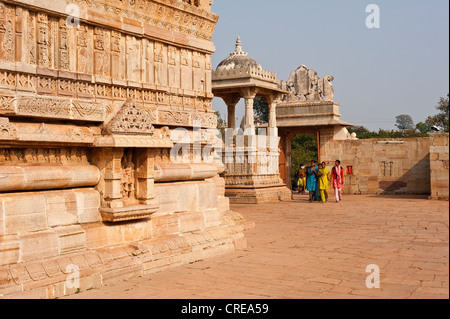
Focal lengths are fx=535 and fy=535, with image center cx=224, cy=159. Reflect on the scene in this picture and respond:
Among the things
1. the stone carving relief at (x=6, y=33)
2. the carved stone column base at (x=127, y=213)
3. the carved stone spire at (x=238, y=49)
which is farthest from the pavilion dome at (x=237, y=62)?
the stone carving relief at (x=6, y=33)

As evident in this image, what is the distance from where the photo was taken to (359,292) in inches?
190

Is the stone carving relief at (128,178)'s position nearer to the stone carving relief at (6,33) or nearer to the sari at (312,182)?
the stone carving relief at (6,33)

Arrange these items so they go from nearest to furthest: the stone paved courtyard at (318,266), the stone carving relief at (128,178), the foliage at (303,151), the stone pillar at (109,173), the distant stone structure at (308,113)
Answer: the stone paved courtyard at (318,266), the stone pillar at (109,173), the stone carving relief at (128,178), the distant stone structure at (308,113), the foliage at (303,151)

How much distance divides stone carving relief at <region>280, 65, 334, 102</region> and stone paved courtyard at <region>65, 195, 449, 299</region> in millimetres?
10455

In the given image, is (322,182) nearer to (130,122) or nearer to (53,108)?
(130,122)

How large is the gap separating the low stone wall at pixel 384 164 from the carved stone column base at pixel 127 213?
560 inches

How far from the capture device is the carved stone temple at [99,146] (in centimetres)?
478

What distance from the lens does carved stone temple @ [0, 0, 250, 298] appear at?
188 inches

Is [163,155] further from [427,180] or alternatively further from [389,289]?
[427,180]

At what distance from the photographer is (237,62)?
18.0m

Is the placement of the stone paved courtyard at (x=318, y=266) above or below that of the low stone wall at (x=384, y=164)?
below

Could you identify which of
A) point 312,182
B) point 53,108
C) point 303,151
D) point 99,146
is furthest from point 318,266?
point 303,151

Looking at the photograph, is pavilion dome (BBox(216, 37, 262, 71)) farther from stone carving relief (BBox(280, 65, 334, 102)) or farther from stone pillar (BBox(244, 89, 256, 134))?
stone carving relief (BBox(280, 65, 334, 102))

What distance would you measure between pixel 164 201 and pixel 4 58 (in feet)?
8.17
